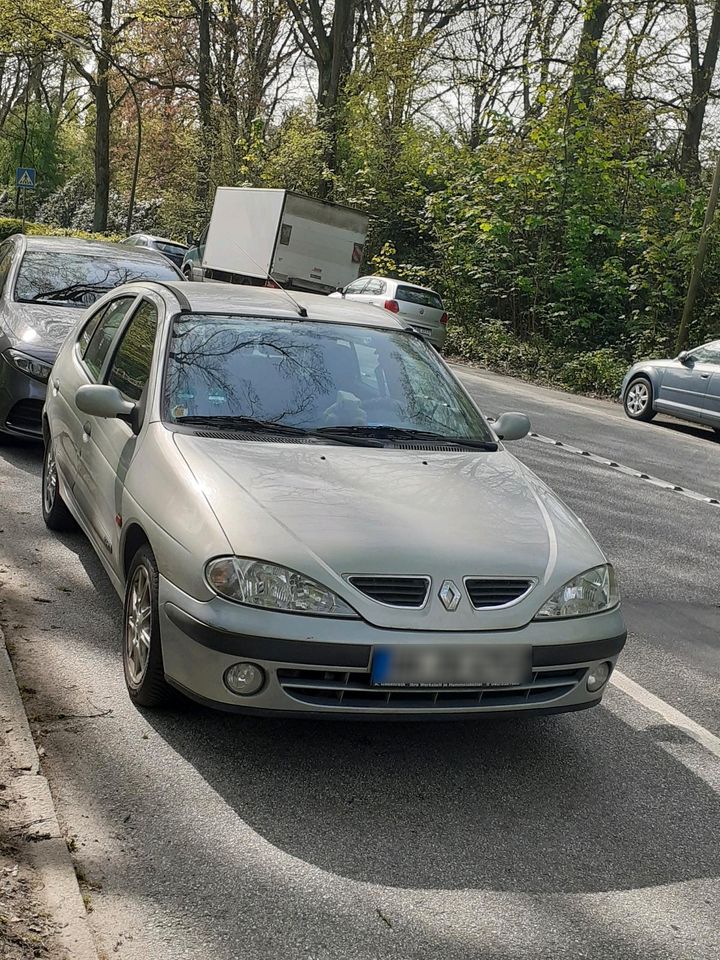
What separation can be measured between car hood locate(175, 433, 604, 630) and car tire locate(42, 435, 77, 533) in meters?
2.30

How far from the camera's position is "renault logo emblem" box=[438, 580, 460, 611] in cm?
380

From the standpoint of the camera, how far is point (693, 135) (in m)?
28.5

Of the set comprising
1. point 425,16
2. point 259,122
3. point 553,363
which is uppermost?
→ point 425,16

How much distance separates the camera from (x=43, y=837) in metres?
3.28

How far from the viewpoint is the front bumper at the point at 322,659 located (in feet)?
12.1

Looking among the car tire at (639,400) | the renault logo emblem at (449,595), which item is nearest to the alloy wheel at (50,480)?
the renault logo emblem at (449,595)

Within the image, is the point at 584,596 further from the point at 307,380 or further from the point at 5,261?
the point at 5,261

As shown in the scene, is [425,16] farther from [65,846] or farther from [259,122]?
[65,846]

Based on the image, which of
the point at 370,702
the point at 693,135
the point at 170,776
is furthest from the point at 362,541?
the point at 693,135

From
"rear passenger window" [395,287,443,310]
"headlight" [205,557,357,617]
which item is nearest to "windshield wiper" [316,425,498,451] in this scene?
"headlight" [205,557,357,617]

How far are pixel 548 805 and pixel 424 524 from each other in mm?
1057

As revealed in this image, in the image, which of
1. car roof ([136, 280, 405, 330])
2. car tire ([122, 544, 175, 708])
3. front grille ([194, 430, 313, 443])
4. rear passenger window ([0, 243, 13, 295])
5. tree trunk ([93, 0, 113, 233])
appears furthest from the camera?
tree trunk ([93, 0, 113, 233])

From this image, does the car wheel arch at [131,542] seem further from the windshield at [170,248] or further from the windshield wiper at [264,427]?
the windshield at [170,248]

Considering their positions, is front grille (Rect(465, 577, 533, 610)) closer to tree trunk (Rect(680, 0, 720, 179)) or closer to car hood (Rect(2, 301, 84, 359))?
car hood (Rect(2, 301, 84, 359))
